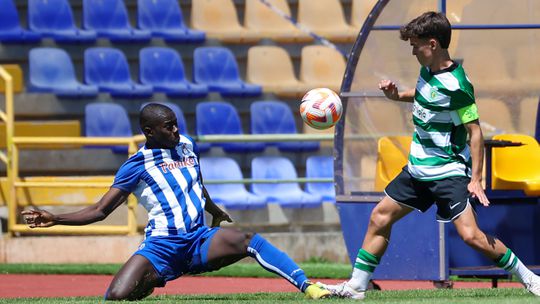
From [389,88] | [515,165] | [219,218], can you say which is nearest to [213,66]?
[515,165]

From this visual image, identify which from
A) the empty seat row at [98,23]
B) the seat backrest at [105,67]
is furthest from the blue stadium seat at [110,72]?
the empty seat row at [98,23]

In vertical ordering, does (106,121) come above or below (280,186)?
above

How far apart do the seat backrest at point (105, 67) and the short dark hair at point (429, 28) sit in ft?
28.1

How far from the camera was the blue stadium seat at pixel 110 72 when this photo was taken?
15.3 meters

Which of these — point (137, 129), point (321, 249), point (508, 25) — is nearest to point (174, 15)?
point (137, 129)

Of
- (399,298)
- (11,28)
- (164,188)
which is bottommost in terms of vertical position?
(399,298)

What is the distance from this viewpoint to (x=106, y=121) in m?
14.6

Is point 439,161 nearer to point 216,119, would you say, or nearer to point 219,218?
point 219,218

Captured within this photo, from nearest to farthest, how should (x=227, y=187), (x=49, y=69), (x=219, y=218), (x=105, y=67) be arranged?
(x=219, y=218), (x=227, y=187), (x=49, y=69), (x=105, y=67)

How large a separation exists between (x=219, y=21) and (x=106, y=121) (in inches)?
118

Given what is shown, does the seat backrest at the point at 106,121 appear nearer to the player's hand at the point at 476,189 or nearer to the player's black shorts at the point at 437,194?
the player's black shorts at the point at 437,194

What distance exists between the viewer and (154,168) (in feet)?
25.1

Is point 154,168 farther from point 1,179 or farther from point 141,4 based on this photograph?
point 141,4

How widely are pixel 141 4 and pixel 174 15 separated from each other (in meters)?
0.48
